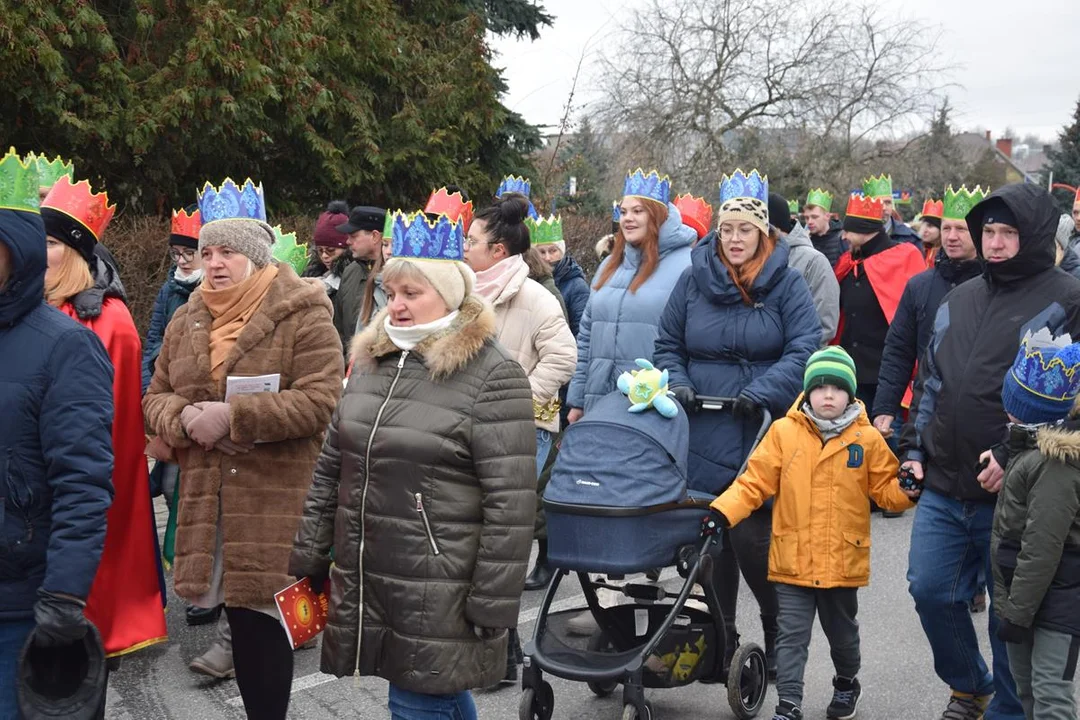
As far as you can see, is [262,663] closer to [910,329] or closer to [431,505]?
[431,505]

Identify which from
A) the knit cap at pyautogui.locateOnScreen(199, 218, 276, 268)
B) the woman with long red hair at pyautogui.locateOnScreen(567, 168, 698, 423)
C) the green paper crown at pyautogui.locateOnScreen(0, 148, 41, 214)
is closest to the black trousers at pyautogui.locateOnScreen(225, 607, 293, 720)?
the knit cap at pyautogui.locateOnScreen(199, 218, 276, 268)

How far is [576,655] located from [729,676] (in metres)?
0.68

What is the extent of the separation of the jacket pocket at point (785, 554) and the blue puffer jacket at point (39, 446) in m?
2.85

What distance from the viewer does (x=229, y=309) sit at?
4688 mm

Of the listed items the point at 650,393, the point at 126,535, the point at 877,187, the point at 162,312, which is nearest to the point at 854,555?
the point at 650,393

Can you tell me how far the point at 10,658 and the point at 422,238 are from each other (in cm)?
180

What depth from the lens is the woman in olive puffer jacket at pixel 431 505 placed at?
11.8 feet

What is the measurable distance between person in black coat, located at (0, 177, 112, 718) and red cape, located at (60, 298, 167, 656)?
863 mm

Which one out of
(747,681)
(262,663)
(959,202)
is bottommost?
(747,681)

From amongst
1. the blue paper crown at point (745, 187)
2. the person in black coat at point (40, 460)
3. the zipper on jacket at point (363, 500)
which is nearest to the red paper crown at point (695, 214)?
the blue paper crown at point (745, 187)

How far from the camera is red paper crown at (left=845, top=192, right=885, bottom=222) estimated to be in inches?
384

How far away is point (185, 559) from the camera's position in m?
4.62

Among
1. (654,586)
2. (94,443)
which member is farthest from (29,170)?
(654,586)

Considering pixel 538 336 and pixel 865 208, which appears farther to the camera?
pixel 865 208
